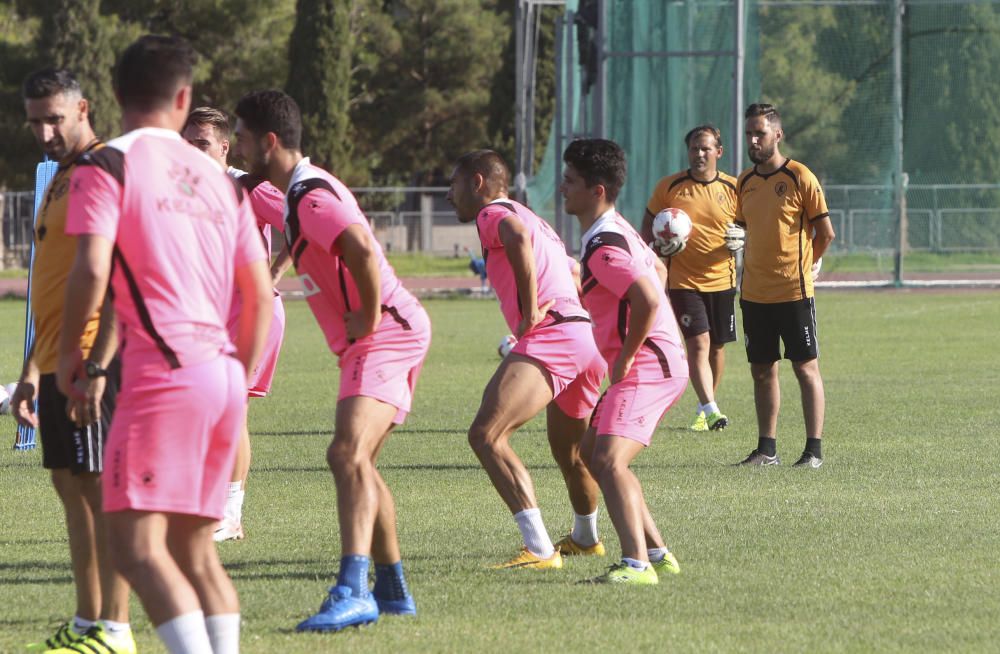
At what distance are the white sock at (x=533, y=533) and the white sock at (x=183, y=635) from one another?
2948 mm

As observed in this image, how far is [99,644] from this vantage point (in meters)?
5.31

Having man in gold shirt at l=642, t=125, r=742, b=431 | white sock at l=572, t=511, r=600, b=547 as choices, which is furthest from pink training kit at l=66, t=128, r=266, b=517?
man in gold shirt at l=642, t=125, r=742, b=431

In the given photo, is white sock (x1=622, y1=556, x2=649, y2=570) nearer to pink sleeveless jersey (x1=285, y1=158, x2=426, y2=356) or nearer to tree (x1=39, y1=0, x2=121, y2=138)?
pink sleeveless jersey (x1=285, y1=158, x2=426, y2=356)

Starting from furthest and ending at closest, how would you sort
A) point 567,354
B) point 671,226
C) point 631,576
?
point 671,226
point 567,354
point 631,576

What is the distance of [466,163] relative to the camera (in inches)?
284

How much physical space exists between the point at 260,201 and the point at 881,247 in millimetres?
24188

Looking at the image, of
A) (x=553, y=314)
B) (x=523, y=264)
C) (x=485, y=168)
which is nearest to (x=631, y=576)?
(x=553, y=314)

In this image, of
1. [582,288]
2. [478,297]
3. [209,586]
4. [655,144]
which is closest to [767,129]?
[582,288]

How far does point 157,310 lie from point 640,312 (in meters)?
2.76

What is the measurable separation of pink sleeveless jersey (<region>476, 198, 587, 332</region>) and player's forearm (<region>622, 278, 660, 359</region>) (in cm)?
65

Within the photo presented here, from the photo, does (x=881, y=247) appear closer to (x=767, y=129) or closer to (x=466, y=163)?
(x=767, y=129)

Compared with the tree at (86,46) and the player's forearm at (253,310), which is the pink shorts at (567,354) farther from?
the tree at (86,46)

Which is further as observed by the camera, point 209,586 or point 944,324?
point 944,324

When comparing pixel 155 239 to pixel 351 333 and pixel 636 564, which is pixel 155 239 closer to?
pixel 351 333
